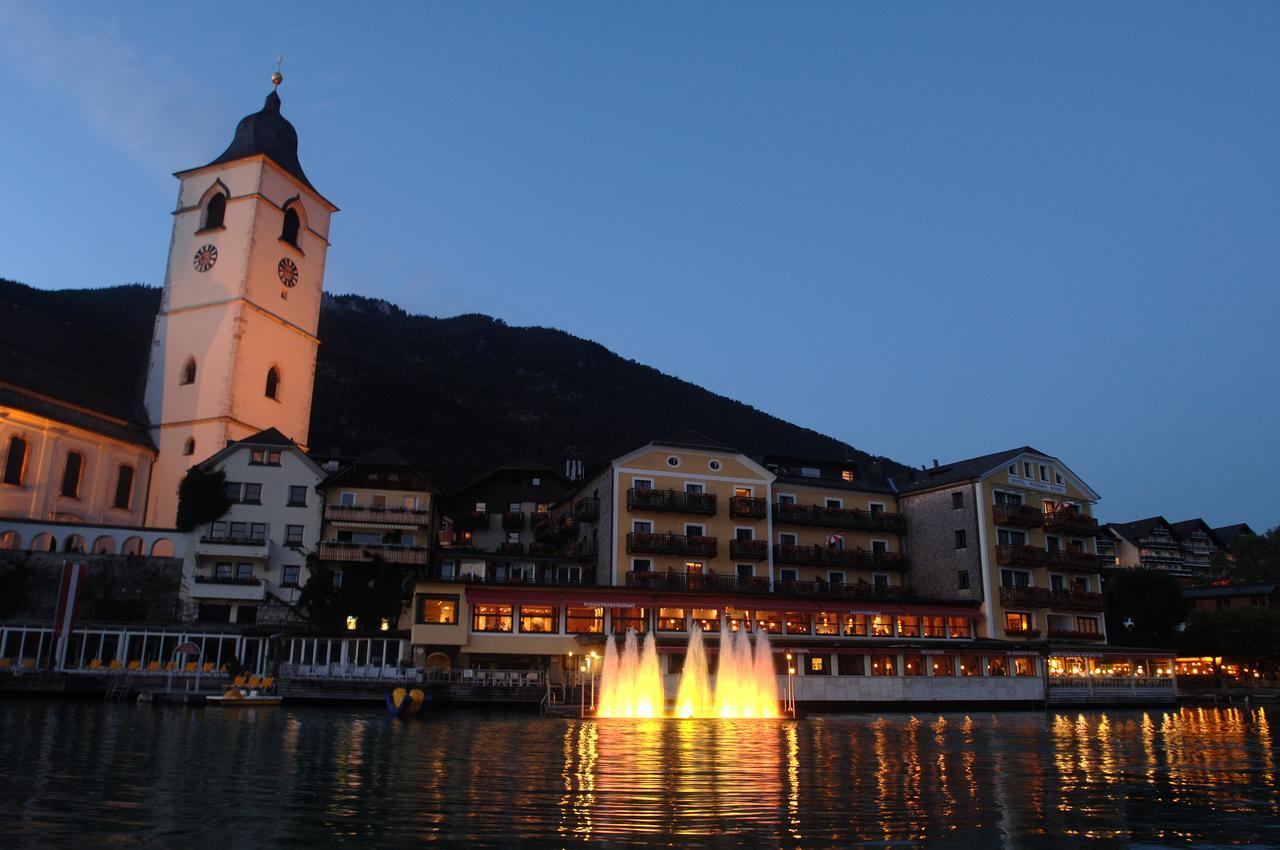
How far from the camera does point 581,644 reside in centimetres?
5284

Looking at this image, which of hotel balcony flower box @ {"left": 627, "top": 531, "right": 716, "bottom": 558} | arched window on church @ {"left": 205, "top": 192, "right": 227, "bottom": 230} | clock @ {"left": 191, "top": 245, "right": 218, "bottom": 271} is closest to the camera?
hotel balcony flower box @ {"left": 627, "top": 531, "right": 716, "bottom": 558}

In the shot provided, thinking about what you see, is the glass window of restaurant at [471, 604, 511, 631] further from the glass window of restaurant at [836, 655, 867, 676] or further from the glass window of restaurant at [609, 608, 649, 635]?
the glass window of restaurant at [836, 655, 867, 676]

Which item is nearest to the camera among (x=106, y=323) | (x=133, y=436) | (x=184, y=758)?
(x=184, y=758)

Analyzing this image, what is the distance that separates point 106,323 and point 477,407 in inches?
2104

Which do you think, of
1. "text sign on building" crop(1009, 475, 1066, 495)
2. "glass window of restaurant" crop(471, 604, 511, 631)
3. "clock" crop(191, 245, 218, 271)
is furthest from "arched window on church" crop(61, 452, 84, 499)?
"text sign on building" crop(1009, 475, 1066, 495)

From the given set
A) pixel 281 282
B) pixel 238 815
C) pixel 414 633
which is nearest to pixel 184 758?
pixel 238 815

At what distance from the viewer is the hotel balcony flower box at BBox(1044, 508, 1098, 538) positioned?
64750mm

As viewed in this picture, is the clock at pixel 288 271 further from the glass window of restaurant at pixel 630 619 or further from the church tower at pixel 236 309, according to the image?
the glass window of restaurant at pixel 630 619

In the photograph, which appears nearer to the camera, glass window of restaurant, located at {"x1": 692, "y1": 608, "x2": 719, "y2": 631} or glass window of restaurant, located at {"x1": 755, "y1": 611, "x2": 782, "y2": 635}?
glass window of restaurant, located at {"x1": 692, "y1": 608, "x2": 719, "y2": 631}

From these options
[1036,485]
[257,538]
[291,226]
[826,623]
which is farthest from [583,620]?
[291,226]

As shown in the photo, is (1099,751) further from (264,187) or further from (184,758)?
(264,187)

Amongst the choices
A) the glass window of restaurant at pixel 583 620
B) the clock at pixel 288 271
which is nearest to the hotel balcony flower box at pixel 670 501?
the glass window of restaurant at pixel 583 620

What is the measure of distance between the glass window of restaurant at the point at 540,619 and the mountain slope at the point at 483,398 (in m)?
58.6

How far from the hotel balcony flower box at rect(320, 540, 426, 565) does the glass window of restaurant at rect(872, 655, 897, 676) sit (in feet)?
88.0
